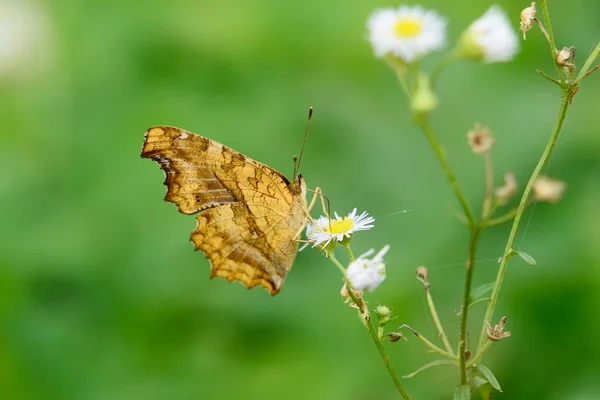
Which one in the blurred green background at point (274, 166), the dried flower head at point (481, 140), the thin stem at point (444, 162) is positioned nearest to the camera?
the thin stem at point (444, 162)

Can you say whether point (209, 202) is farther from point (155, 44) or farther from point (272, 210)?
point (155, 44)

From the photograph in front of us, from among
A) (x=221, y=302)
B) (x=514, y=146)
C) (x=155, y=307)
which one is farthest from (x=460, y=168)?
(x=155, y=307)

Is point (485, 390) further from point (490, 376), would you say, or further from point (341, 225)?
point (341, 225)

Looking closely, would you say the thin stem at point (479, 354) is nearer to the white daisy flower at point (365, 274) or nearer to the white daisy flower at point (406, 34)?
the white daisy flower at point (365, 274)

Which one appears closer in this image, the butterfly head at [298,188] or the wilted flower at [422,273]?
the wilted flower at [422,273]

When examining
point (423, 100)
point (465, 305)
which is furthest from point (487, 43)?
point (465, 305)

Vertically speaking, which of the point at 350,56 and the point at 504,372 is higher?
the point at 350,56

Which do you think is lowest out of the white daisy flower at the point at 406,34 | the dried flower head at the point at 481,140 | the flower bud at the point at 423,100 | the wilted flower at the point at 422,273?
the wilted flower at the point at 422,273

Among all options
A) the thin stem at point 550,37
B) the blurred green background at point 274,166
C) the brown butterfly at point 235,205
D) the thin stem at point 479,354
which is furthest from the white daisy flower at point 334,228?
the blurred green background at point 274,166

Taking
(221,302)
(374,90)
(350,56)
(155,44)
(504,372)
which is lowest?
(504,372)
